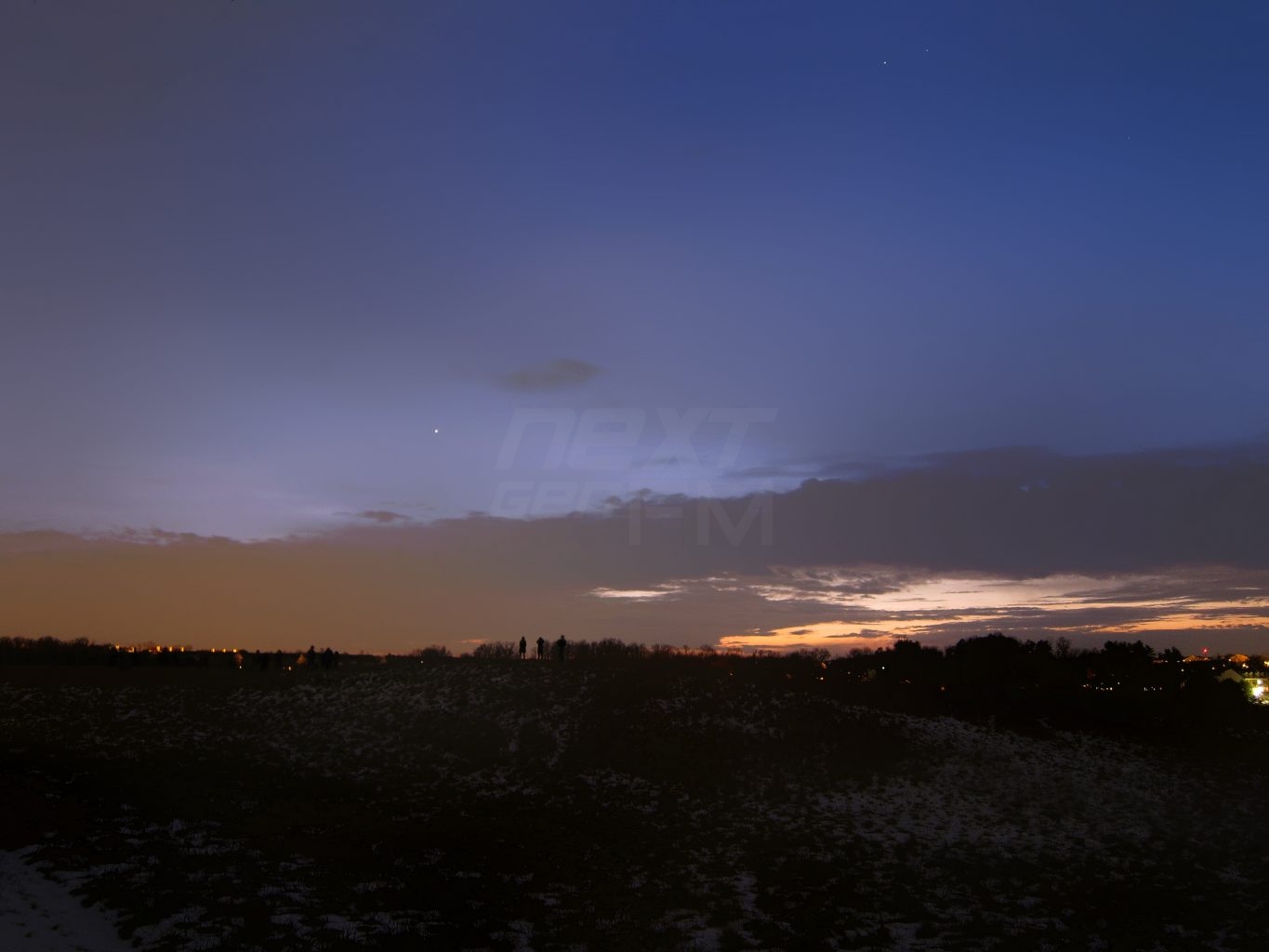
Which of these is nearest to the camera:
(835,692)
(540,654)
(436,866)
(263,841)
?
(436,866)

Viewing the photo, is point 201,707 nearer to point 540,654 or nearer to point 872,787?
point 540,654

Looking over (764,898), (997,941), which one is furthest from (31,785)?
(997,941)

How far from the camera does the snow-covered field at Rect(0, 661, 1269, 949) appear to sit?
19047mm

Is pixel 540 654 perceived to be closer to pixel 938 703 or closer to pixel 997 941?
pixel 938 703

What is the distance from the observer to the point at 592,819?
29047 millimetres

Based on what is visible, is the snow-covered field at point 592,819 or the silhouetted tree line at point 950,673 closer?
the snow-covered field at point 592,819

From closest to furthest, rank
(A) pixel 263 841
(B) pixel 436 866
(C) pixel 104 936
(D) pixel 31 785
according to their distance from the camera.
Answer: (C) pixel 104 936 → (B) pixel 436 866 → (A) pixel 263 841 → (D) pixel 31 785

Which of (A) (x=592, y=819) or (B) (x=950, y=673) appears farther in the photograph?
(B) (x=950, y=673)

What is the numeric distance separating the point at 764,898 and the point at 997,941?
18.0ft

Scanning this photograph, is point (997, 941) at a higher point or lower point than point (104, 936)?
lower

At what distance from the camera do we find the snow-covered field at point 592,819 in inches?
750

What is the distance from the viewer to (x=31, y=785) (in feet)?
94.2

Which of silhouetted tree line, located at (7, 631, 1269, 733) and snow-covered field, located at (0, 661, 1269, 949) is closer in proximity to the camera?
snow-covered field, located at (0, 661, 1269, 949)

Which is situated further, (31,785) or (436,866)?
(31,785)
